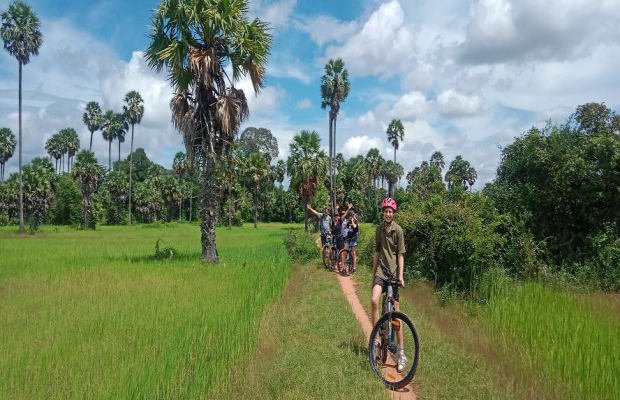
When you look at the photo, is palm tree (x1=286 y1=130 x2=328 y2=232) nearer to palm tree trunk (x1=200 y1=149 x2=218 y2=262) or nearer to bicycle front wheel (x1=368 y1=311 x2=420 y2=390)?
palm tree trunk (x1=200 y1=149 x2=218 y2=262)

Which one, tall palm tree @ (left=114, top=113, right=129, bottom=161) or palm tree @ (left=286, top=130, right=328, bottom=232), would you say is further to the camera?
tall palm tree @ (left=114, top=113, right=129, bottom=161)

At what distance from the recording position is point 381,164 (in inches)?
2950

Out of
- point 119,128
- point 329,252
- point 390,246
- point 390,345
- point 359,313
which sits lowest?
point 359,313

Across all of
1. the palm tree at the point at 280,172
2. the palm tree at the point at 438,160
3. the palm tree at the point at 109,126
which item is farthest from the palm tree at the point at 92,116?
the palm tree at the point at 438,160

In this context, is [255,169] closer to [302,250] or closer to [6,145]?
[302,250]

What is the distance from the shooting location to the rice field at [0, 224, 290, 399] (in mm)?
4758

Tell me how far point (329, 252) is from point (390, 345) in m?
9.22

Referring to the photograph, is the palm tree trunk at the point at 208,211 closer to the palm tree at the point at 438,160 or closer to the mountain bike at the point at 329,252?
the mountain bike at the point at 329,252

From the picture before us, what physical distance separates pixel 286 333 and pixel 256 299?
2.09m

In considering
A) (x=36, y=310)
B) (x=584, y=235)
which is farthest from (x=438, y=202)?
(x=36, y=310)

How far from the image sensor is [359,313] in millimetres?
8719

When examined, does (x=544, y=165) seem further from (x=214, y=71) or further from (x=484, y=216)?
(x=214, y=71)

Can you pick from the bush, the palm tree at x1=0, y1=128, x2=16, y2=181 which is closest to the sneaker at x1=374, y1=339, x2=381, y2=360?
the bush

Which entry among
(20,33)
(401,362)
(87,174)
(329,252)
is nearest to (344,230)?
(329,252)
